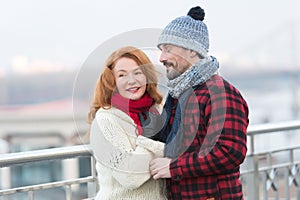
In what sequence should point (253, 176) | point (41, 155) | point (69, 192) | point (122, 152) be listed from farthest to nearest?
point (253, 176) → point (69, 192) → point (41, 155) → point (122, 152)

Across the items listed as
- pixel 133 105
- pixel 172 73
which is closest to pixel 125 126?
pixel 133 105

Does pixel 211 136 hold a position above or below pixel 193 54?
below

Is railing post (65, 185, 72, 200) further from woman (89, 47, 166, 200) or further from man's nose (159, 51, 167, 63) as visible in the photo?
man's nose (159, 51, 167, 63)

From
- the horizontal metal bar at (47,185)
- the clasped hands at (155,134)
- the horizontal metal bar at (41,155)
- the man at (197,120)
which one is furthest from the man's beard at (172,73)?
the horizontal metal bar at (47,185)

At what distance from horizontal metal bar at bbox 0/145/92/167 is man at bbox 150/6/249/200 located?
0.36 m

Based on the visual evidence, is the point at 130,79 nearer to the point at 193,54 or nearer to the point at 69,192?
the point at 193,54

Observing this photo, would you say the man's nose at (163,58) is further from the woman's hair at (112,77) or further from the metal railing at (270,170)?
the metal railing at (270,170)

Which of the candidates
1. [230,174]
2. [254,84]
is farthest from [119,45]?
[254,84]

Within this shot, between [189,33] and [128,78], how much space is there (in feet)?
0.56

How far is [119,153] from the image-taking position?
1.20 meters

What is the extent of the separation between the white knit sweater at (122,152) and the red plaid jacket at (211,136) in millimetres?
65

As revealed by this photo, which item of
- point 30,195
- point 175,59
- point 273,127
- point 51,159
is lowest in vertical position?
point 30,195

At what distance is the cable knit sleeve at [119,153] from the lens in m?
1.21

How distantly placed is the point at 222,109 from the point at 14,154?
67 cm
